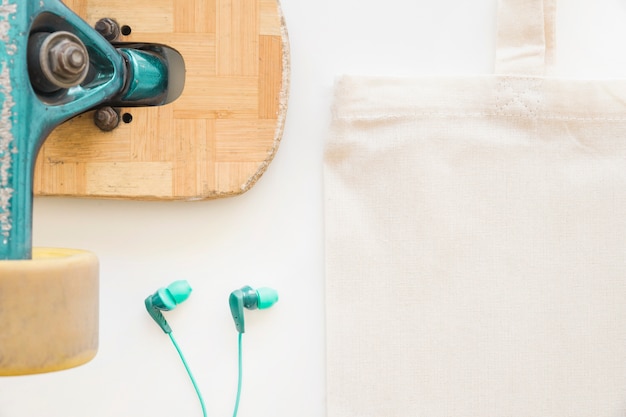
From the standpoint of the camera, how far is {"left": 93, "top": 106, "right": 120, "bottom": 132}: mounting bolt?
0.76m

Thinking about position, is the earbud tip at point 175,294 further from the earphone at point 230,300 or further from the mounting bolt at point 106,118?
the mounting bolt at point 106,118

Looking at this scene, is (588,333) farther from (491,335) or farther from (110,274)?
(110,274)

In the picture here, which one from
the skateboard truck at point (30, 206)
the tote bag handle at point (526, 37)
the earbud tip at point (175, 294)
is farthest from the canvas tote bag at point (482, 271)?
the skateboard truck at point (30, 206)

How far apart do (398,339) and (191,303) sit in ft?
0.82

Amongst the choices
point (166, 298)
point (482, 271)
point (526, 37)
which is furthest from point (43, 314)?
point (526, 37)

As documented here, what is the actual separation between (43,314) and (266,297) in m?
0.29

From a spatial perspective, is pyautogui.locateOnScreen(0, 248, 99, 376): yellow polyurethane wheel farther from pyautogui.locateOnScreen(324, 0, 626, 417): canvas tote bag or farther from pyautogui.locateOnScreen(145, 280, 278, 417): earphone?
A: pyautogui.locateOnScreen(324, 0, 626, 417): canvas tote bag

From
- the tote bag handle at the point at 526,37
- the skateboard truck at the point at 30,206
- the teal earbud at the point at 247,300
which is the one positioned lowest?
the teal earbud at the point at 247,300

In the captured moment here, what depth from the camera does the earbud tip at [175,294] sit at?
77 cm

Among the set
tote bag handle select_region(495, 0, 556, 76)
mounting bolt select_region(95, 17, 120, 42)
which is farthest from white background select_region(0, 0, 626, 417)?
mounting bolt select_region(95, 17, 120, 42)

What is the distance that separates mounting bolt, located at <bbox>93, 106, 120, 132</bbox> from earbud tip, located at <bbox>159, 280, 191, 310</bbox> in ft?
0.63

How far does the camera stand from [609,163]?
0.79 metres

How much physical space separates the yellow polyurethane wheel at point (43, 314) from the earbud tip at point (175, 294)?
194 millimetres

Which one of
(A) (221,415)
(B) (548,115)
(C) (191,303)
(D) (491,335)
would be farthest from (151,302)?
(B) (548,115)
